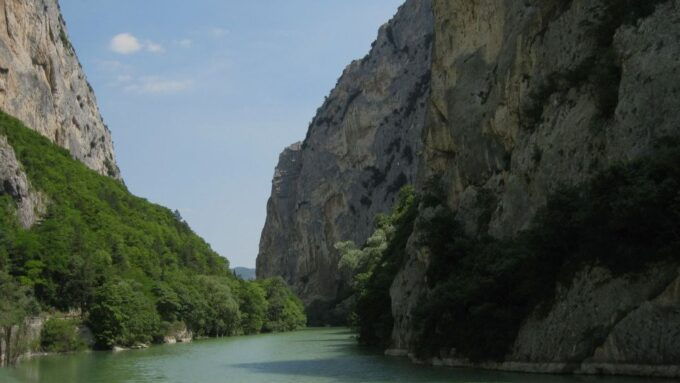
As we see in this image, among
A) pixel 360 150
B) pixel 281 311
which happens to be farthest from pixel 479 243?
pixel 360 150

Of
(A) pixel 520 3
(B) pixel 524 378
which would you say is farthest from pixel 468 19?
(B) pixel 524 378

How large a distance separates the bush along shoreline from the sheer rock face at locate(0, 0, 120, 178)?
16.1 ft

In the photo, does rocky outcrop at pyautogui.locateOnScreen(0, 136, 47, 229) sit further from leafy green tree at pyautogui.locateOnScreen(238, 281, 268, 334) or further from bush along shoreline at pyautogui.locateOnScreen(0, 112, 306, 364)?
leafy green tree at pyautogui.locateOnScreen(238, 281, 268, 334)

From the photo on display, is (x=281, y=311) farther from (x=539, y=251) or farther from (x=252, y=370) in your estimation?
(x=539, y=251)

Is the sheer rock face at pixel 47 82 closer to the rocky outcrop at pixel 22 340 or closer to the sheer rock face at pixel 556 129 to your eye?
the rocky outcrop at pixel 22 340

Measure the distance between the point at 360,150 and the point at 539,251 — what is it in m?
110

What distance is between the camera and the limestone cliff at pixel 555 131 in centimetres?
2597

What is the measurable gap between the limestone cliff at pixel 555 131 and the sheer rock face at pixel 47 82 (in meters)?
60.1

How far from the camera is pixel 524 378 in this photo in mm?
27750

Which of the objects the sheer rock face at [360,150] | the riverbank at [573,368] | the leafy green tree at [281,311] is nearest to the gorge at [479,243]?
the riverbank at [573,368]

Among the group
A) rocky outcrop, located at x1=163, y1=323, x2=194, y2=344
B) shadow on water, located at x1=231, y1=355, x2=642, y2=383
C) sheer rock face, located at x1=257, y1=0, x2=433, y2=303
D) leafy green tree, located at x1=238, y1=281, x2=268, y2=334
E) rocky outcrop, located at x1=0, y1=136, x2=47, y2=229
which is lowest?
shadow on water, located at x1=231, y1=355, x2=642, y2=383

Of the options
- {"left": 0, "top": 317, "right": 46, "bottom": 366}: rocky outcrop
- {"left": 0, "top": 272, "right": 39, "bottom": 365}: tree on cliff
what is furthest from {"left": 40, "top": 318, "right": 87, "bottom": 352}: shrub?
{"left": 0, "top": 272, "right": 39, "bottom": 365}: tree on cliff

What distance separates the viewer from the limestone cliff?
85.2 feet

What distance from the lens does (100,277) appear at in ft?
231
